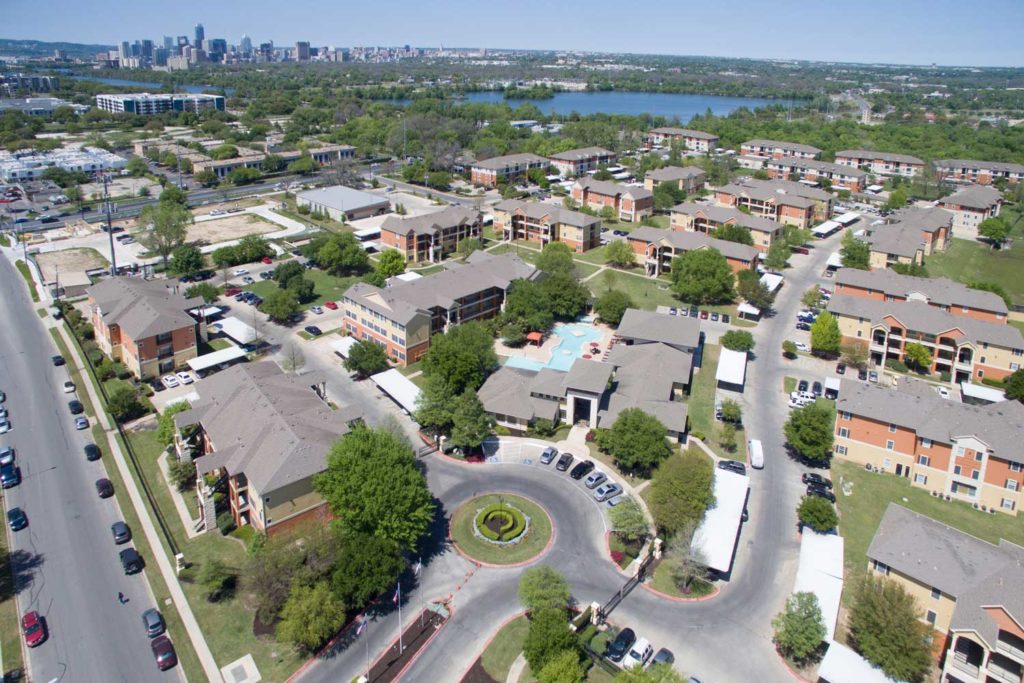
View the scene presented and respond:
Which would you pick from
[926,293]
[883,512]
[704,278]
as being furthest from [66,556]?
[926,293]

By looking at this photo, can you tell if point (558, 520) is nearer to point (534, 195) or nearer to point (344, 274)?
point (344, 274)

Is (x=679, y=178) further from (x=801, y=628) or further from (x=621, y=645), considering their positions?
(x=621, y=645)

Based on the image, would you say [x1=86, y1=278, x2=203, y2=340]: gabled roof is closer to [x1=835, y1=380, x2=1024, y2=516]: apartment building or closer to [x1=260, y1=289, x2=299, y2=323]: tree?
[x1=260, y1=289, x2=299, y2=323]: tree

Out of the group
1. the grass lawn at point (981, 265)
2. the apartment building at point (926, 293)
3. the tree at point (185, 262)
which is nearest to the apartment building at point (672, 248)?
the apartment building at point (926, 293)

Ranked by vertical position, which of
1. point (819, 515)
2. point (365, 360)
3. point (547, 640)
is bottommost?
point (547, 640)

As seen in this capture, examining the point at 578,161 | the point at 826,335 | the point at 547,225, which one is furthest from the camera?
the point at 578,161

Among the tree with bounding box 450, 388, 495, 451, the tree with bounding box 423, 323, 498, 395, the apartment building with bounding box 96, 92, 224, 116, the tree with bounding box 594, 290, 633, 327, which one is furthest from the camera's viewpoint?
the apartment building with bounding box 96, 92, 224, 116

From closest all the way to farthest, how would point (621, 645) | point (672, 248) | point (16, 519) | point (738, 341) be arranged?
point (621, 645)
point (16, 519)
point (738, 341)
point (672, 248)

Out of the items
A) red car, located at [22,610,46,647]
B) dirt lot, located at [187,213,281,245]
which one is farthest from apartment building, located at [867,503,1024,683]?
dirt lot, located at [187,213,281,245]
